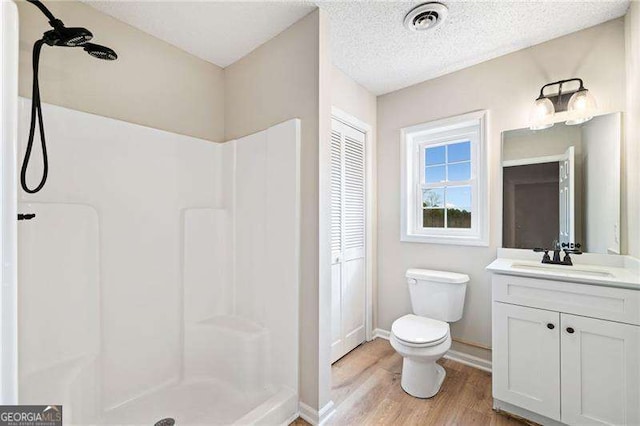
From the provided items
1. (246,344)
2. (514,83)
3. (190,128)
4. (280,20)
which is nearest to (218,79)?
(190,128)

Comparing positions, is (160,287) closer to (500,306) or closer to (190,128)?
(190,128)

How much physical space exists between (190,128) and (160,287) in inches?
45.9

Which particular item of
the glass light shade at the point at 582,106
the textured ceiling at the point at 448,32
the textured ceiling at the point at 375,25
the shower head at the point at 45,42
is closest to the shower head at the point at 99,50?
→ the shower head at the point at 45,42

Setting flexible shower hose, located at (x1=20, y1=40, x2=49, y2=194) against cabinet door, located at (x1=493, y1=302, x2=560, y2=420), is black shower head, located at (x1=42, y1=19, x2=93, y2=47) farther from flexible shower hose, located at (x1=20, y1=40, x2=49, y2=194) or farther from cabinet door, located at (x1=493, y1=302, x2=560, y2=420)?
cabinet door, located at (x1=493, y1=302, x2=560, y2=420)

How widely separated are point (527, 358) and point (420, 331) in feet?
1.94

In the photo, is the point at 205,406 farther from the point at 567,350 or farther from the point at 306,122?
the point at 567,350

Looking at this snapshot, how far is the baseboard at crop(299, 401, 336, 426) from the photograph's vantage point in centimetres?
161

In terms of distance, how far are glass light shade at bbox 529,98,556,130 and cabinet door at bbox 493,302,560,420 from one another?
127 centimetres

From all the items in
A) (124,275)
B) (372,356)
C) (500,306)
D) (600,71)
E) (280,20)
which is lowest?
(372,356)

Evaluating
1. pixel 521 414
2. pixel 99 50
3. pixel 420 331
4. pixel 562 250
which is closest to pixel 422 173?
pixel 562 250

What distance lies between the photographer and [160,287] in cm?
188

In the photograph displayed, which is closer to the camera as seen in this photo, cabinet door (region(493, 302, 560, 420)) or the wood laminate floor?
cabinet door (region(493, 302, 560, 420))

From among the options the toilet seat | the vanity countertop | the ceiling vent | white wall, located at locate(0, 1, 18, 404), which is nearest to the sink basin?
the vanity countertop

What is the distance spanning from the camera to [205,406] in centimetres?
179
